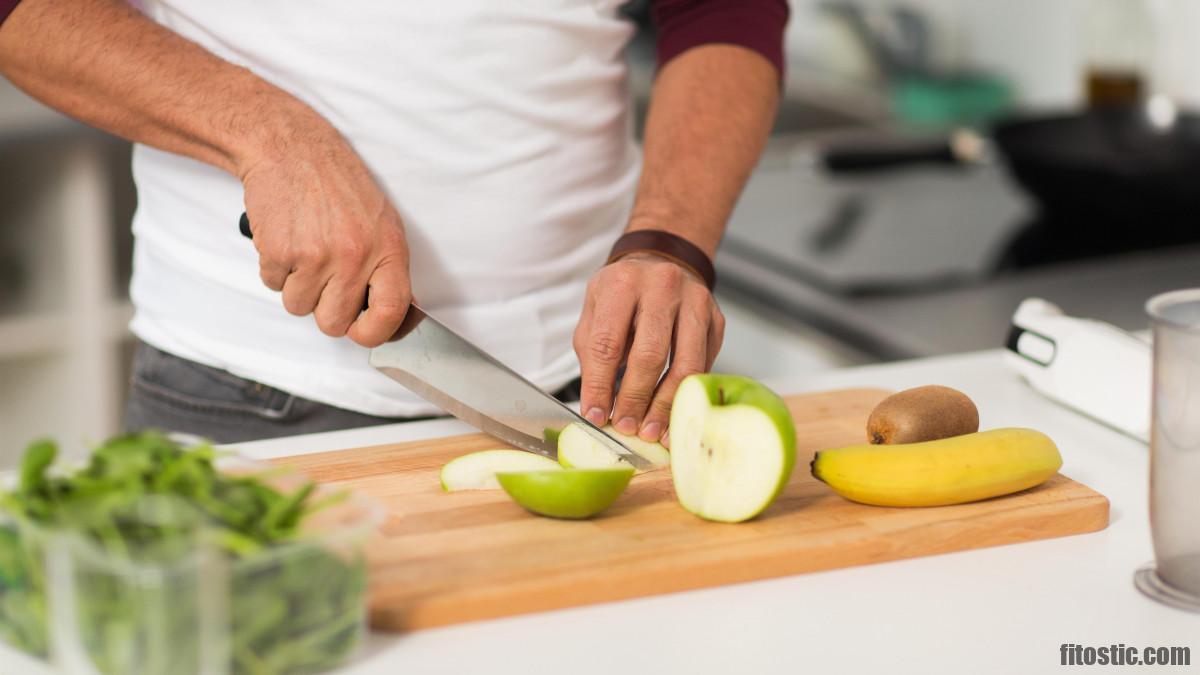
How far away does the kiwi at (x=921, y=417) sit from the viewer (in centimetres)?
106

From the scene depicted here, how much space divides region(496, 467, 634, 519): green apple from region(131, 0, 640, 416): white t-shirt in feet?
1.15

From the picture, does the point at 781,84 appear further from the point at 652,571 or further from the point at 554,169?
the point at 652,571

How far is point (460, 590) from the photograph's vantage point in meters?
0.86

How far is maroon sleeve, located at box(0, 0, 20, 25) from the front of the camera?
3.72ft

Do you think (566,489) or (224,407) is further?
(224,407)

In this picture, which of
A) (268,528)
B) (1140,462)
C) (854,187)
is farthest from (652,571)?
(854,187)

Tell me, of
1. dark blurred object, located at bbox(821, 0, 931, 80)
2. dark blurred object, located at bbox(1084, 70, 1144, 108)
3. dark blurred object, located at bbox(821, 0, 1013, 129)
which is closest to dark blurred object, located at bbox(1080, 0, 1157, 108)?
dark blurred object, located at bbox(1084, 70, 1144, 108)

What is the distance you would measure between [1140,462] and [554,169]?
1.90 ft

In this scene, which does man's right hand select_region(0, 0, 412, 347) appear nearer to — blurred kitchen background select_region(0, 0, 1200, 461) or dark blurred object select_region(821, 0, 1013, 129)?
blurred kitchen background select_region(0, 0, 1200, 461)

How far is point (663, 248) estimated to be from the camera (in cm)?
120

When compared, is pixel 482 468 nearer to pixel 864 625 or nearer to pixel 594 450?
pixel 594 450

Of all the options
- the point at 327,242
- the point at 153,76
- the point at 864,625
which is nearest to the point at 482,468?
the point at 327,242

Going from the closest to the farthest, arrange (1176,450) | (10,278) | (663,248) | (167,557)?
(167,557)
(1176,450)
(663,248)
(10,278)

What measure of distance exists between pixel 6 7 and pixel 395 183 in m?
0.35
